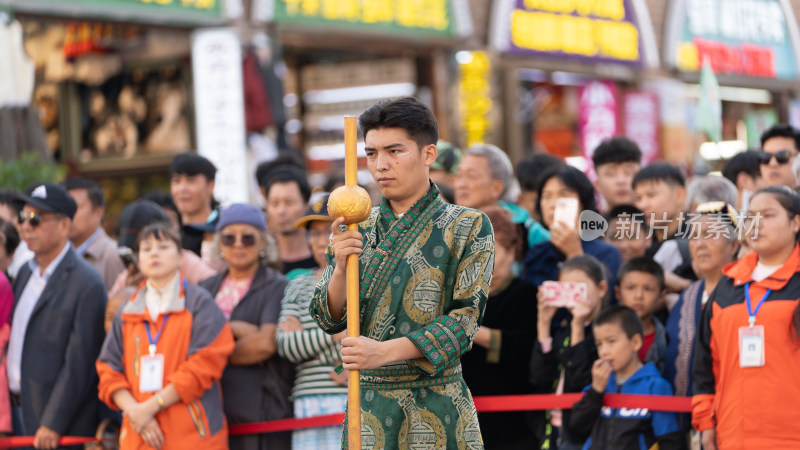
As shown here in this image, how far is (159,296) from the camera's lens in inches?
200

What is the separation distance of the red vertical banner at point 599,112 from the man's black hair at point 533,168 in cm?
820

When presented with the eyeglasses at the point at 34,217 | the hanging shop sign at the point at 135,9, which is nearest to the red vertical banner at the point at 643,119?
the hanging shop sign at the point at 135,9

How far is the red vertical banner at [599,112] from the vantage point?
1459 cm

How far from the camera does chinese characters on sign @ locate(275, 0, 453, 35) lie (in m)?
10.9

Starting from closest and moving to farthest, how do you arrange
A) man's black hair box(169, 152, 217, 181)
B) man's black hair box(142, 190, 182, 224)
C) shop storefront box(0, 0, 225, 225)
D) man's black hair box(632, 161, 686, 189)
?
man's black hair box(632, 161, 686, 189) → man's black hair box(169, 152, 217, 181) → man's black hair box(142, 190, 182, 224) → shop storefront box(0, 0, 225, 225)

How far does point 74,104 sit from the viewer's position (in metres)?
12.3

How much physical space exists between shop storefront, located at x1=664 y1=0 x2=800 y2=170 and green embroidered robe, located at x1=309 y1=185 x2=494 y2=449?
39.5ft

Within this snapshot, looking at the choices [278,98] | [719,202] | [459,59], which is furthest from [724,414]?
[459,59]

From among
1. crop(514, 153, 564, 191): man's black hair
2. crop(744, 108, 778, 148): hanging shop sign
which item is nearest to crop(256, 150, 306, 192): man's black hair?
crop(514, 153, 564, 191): man's black hair

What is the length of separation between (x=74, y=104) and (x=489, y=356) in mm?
8650

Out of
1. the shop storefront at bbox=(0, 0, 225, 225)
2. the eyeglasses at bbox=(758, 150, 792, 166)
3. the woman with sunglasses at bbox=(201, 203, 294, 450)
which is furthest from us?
the shop storefront at bbox=(0, 0, 225, 225)

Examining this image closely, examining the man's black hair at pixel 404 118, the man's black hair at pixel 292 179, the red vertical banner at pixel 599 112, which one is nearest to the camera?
the man's black hair at pixel 404 118

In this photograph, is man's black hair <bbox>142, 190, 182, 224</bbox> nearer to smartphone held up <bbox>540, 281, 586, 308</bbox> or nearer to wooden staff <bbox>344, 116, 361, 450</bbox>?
smartphone held up <bbox>540, 281, 586, 308</bbox>

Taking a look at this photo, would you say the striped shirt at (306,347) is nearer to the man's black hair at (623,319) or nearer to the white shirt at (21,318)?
the man's black hair at (623,319)
